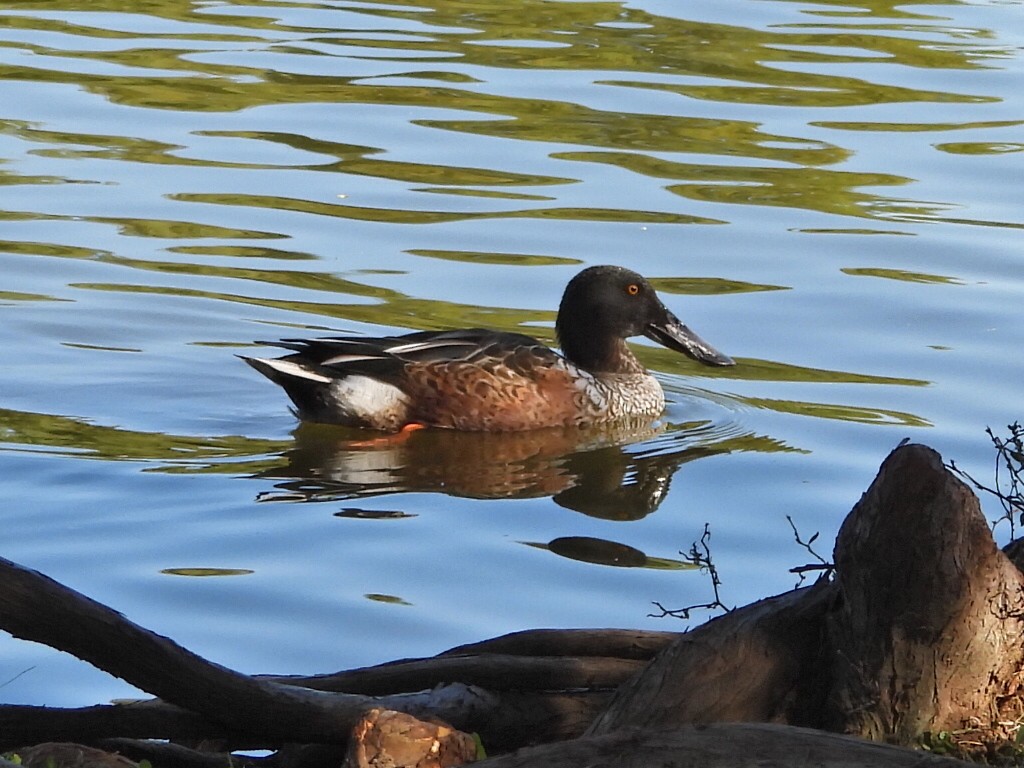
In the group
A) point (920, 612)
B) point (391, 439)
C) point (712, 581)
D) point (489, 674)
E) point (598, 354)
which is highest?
point (920, 612)

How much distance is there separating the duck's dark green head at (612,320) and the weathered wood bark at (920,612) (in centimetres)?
627

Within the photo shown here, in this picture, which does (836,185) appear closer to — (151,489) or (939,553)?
(151,489)

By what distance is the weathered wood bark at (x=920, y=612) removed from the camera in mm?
4738

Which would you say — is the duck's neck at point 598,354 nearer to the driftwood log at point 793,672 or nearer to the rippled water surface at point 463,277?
the rippled water surface at point 463,277

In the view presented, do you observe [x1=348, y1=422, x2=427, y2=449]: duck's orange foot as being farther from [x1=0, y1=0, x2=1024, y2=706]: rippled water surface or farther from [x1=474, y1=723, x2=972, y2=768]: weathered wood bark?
[x1=474, y1=723, x2=972, y2=768]: weathered wood bark

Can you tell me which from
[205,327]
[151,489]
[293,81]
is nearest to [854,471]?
[151,489]

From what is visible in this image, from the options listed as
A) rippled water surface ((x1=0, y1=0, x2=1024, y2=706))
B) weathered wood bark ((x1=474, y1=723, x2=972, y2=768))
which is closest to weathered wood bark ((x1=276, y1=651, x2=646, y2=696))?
weathered wood bark ((x1=474, y1=723, x2=972, y2=768))

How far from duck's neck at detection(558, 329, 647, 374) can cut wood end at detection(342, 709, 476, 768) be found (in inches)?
275

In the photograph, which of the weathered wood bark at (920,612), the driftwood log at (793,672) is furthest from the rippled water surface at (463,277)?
the weathered wood bark at (920,612)

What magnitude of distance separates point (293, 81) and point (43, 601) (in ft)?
Answer: 44.1

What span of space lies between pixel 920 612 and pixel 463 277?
7.82m

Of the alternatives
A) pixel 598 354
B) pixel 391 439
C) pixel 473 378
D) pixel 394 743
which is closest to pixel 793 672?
pixel 394 743

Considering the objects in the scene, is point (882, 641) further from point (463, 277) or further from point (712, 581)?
point (463, 277)

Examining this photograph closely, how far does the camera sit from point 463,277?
489 inches
